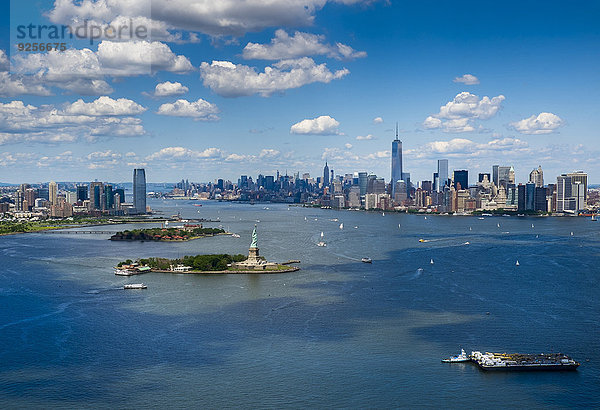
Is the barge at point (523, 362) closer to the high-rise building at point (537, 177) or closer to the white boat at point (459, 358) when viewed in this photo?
the white boat at point (459, 358)

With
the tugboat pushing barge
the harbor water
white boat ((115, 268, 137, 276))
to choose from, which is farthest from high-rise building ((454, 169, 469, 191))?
the tugboat pushing barge

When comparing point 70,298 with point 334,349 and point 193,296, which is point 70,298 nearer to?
point 193,296

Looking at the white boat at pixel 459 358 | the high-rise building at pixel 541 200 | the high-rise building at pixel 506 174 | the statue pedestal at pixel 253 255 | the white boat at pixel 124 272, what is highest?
the high-rise building at pixel 506 174

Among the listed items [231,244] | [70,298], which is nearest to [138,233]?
[231,244]

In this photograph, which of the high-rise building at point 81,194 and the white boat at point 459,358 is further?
the high-rise building at point 81,194

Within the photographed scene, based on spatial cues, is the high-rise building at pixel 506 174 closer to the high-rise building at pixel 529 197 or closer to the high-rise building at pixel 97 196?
the high-rise building at pixel 529 197

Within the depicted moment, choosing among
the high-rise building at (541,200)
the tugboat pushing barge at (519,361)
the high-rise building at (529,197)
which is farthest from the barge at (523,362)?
the high-rise building at (529,197)

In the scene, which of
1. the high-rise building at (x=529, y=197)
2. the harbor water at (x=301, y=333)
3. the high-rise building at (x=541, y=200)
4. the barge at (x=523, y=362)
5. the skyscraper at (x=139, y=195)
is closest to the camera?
the harbor water at (x=301, y=333)

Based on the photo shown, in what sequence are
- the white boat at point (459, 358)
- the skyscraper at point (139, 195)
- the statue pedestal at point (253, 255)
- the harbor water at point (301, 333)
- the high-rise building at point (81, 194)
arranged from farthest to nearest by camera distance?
the high-rise building at point (81, 194)
the skyscraper at point (139, 195)
the statue pedestal at point (253, 255)
the white boat at point (459, 358)
the harbor water at point (301, 333)

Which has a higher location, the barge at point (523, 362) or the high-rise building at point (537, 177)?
the high-rise building at point (537, 177)

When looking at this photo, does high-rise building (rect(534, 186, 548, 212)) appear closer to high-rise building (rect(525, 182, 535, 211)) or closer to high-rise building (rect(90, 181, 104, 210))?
high-rise building (rect(525, 182, 535, 211))
